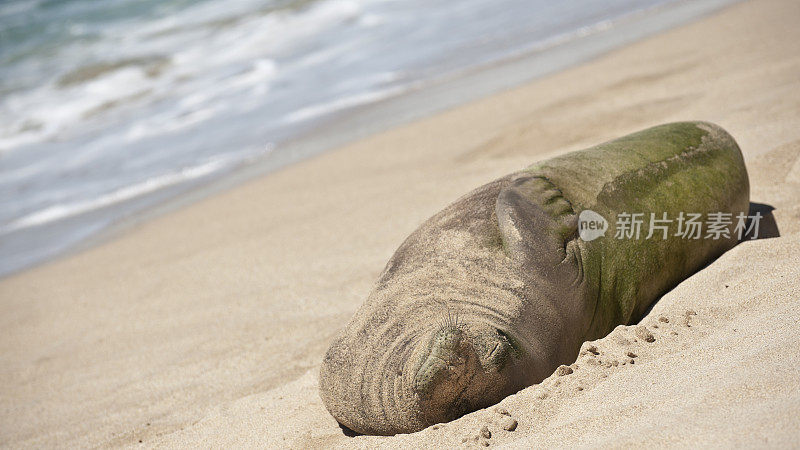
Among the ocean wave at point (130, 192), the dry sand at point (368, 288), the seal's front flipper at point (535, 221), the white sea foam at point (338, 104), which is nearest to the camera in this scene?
the dry sand at point (368, 288)

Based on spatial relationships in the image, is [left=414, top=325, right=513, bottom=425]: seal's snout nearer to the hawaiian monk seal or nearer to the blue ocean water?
the hawaiian monk seal

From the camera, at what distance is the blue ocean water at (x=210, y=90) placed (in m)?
7.98

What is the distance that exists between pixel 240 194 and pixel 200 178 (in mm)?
1200

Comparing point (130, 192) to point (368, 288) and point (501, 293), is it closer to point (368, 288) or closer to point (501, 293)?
point (368, 288)

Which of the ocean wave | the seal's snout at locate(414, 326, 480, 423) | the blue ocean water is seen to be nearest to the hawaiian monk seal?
the seal's snout at locate(414, 326, 480, 423)

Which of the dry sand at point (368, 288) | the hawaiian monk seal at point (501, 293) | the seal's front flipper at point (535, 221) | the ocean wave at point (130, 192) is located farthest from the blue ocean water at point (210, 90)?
the seal's front flipper at point (535, 221)

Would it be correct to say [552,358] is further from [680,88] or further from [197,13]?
[197,13]

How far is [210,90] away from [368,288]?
8.42 meters

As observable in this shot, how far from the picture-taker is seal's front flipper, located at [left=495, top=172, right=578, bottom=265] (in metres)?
2.62

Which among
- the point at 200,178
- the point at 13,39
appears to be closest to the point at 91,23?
the point at 13,39

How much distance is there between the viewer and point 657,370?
2.39 m

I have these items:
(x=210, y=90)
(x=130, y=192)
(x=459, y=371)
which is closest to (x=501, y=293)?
(x=459, y=371)

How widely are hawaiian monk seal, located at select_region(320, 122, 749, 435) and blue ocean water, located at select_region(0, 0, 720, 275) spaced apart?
5.20 m

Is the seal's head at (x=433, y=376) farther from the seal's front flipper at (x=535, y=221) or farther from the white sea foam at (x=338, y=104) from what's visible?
the white sea foam at (x=338, y=104)
